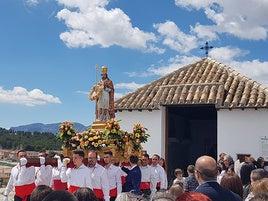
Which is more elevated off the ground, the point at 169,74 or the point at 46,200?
the point at 169,74

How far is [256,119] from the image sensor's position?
54.6 feet

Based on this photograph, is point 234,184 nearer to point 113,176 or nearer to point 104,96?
point 113,176

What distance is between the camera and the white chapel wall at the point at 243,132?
54.2ft

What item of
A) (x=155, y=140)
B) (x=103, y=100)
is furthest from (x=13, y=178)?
(x=155, y=140)

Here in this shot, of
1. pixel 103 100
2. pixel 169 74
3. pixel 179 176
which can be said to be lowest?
pixel 179 176

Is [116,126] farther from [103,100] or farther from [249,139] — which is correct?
[249,139]

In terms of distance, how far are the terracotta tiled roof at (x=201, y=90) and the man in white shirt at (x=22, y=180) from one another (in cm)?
980

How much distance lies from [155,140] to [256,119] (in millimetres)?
4530

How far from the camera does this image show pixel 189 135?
84.1 feet

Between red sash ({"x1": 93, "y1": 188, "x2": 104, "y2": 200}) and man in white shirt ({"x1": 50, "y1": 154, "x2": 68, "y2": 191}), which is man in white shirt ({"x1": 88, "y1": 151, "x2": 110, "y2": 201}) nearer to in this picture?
red sash ({"x1": 93, "y1": 188, "x2": 104, "y2": 200})

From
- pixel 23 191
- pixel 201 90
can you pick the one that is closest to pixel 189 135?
pixel 201 90

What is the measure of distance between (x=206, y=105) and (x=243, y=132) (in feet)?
6.35

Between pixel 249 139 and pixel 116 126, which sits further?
pixel 249 139

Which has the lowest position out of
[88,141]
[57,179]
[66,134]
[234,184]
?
[57,179]
